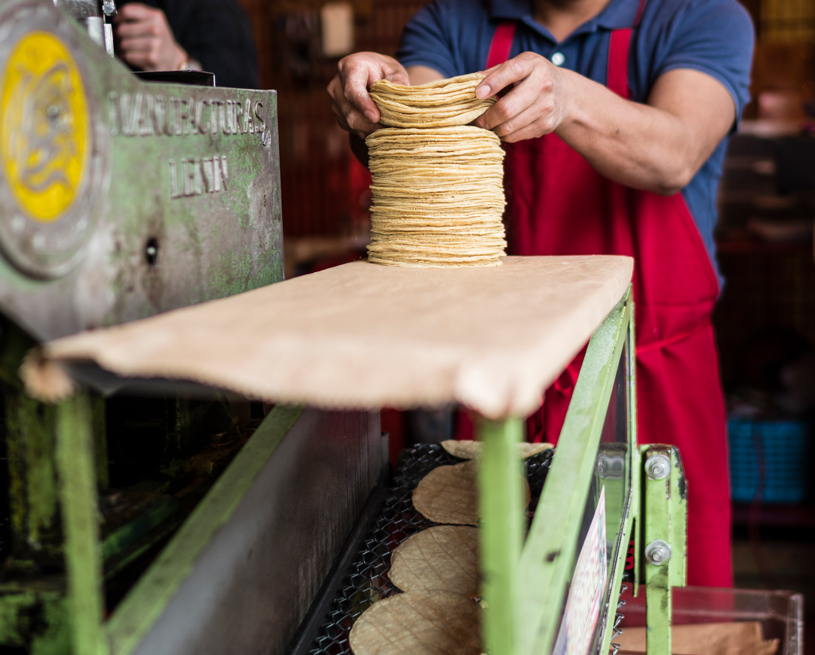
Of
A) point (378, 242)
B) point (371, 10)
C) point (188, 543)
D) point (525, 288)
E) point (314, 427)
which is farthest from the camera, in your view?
point (371, 10)

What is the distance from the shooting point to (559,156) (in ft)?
5.71

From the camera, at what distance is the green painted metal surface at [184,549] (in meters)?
0.60

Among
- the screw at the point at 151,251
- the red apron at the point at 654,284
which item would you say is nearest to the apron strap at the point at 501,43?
the red apron at the point at 654,284

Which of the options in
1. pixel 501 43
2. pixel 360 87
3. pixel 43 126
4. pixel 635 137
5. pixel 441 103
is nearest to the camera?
pixel 43 126

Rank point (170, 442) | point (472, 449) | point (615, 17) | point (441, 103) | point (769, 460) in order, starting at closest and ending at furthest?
point (170, 442), point (441, 103), point (472, 449), point (615, 17), point (769, 460)

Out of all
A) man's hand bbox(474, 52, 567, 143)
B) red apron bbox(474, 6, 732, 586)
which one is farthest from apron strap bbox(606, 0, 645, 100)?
man's hand bbox(474, 52, 567, 143)

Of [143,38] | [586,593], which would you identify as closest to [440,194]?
[586,593]

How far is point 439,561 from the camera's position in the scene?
1127 mm

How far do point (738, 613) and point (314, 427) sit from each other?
111 cm

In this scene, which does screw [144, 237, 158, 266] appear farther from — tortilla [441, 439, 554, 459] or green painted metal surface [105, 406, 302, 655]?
tortilla [441, 439, 554, 459]

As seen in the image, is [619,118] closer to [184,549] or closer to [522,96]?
[522,96]

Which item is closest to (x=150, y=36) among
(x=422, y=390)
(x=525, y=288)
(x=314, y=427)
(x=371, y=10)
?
(x=314, y=427)

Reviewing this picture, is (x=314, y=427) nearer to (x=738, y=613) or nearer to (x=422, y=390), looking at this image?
(x=422, y=390)

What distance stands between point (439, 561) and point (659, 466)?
0.40 meters
